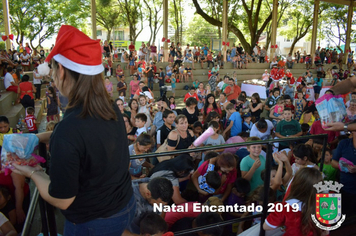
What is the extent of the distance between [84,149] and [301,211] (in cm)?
178

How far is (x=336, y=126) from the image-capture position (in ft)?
8.79

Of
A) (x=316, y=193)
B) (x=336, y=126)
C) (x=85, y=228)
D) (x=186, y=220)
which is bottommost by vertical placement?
(x=186, y=220)

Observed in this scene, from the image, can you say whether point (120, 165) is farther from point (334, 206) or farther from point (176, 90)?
point (176, 90)

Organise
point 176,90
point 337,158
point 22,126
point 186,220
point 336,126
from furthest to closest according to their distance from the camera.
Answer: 1. point 176,90
2. point 22,126
3. point 337,158
4. point 186,220
5. point 336,126

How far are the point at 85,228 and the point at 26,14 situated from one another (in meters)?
32.3

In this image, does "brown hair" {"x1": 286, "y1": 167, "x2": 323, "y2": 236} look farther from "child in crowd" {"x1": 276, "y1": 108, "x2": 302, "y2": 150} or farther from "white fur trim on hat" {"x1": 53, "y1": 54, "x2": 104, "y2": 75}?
"child in crowd" {"x1": 276, "y1": 108, "x2": 302, "y2": 150}

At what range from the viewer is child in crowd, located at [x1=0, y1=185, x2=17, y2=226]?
9.66ft

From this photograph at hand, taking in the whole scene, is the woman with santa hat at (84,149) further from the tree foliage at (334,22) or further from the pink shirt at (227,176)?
the tree foliage at (334,22)

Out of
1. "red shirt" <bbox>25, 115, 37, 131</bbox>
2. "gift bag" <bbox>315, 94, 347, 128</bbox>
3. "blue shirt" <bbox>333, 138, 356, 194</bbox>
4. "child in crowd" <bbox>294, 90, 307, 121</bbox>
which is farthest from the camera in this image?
"child in crowd" <bbox>294, 90, 307, 121</bbox>

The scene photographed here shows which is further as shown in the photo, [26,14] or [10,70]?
[26,14]

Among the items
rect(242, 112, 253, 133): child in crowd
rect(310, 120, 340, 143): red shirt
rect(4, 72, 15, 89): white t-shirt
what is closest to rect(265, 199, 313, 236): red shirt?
rect(310, 120, 340, 143): red shirt

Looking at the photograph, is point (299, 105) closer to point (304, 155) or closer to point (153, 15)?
point (304, 155)

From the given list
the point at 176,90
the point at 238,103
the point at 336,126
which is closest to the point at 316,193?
the point at 336,126

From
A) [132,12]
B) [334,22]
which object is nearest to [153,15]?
[132,12]
